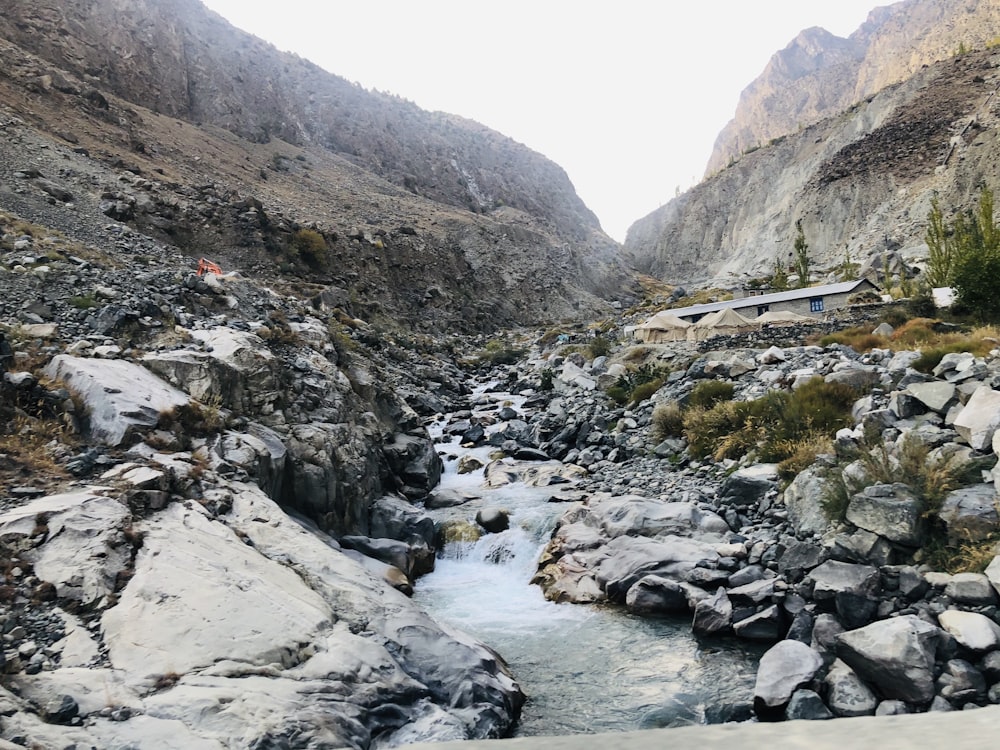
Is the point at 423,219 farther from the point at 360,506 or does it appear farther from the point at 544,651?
the point at 544,651

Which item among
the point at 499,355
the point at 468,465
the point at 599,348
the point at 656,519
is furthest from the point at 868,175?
the point at 656,519

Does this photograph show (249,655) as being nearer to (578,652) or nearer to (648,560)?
(578,652)

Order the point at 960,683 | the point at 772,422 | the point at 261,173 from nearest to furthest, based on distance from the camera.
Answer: the point at 960,683 → the point at 772,422 → the point at 261,173

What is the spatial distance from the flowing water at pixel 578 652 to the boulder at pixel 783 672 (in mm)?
310

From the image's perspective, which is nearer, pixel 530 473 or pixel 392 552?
pixel 392 552

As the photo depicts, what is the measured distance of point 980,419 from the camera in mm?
9344

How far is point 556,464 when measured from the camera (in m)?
19.1

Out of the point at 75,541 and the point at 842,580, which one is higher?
the point at 75,541

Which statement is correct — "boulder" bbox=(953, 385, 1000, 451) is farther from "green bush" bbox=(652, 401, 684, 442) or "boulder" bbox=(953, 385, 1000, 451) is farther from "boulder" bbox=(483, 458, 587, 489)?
"boulder" bbox=(483, 458, 587, 489)

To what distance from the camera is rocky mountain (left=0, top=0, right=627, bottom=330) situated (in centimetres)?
3066

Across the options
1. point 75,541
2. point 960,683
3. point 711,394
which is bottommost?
point 960,683

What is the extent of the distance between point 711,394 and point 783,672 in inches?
468

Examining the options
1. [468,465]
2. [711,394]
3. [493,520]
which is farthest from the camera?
[468,465]

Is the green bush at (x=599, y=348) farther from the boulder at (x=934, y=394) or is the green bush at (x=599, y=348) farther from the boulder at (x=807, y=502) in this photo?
the boulder at (x=807, y=502)
